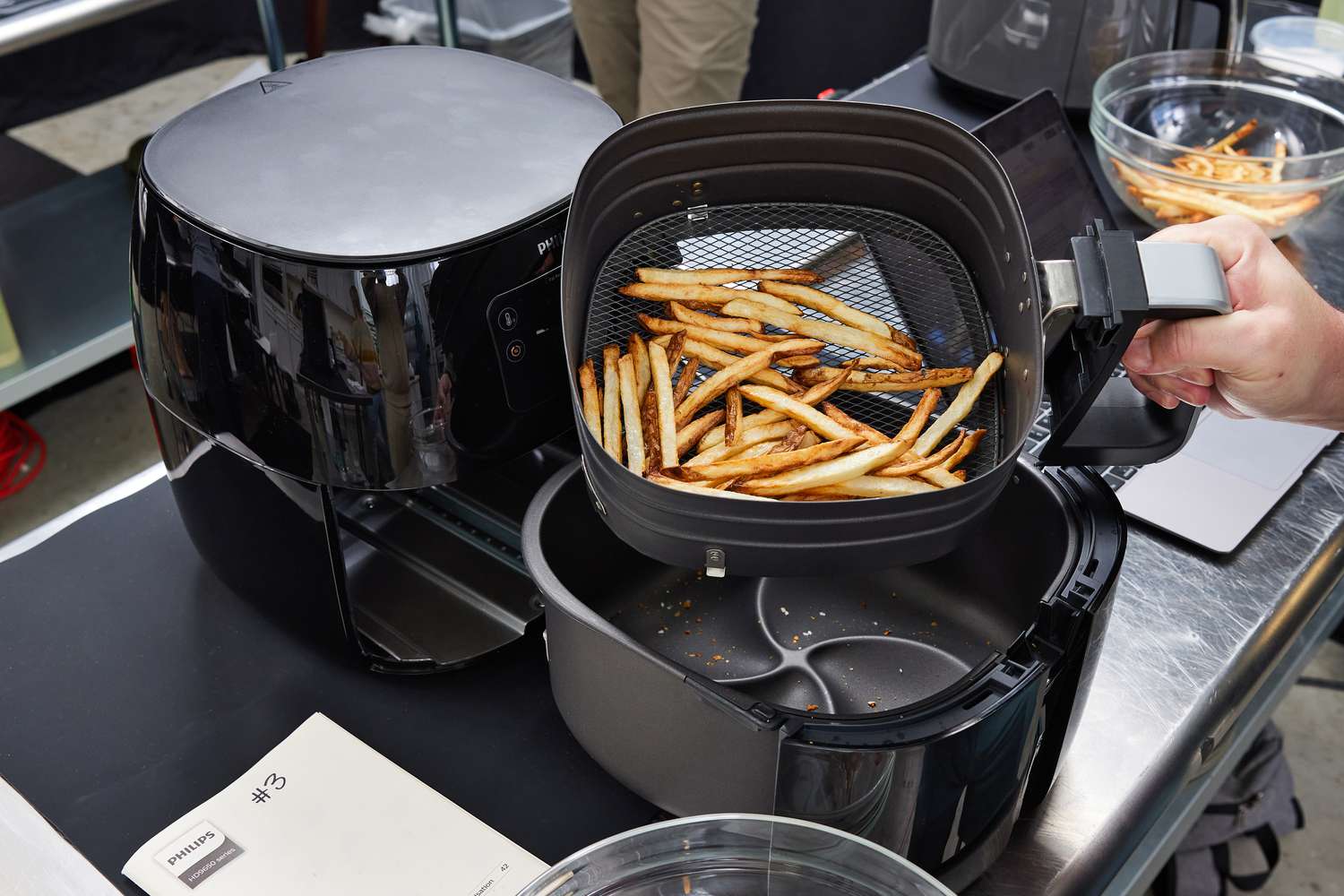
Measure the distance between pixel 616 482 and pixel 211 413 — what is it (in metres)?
0.35

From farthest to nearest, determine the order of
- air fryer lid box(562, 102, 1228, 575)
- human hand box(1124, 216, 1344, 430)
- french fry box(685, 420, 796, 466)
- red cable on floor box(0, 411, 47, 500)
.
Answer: red cable on floor box(0, 411, 47, 500), human hand box(1124, 216, 1344, 430), french fry box(685, 420, 796, 466), air fryer lid box(562, 102, 1228, 575)

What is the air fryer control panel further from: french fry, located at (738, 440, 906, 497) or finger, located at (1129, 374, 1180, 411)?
finger, located at (1129, 374, 1180, 411)

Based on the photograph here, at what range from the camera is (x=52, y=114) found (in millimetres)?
3504

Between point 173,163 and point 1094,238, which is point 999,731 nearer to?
point 1094,238

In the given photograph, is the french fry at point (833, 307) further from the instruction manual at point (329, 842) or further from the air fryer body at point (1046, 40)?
the air fryer body at point (1046, 40)

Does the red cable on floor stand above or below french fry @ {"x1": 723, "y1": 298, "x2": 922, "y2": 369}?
below

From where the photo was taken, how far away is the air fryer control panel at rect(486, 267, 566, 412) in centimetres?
79

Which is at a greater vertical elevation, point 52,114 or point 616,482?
point 616,482

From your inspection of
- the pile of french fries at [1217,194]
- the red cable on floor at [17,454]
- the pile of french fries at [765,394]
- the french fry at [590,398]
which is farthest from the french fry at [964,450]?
the red cable on floor at [17,454]

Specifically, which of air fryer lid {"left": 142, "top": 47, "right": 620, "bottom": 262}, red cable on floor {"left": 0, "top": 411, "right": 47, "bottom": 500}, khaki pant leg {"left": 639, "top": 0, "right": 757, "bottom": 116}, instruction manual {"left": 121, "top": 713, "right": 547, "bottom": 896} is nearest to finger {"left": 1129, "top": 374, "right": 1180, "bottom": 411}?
air fryer lid {"left": 142, "top": 47, "right": 620, "bottom": 262}

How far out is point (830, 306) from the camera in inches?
32.9

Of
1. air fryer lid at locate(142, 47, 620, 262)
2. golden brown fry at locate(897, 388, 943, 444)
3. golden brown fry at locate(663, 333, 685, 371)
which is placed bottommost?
golden brown fry at locate(897, 388, 943, 444)

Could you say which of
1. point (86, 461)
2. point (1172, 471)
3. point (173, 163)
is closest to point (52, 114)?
point (86, 461)

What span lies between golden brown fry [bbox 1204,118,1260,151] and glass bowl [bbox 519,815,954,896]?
1.20 m
